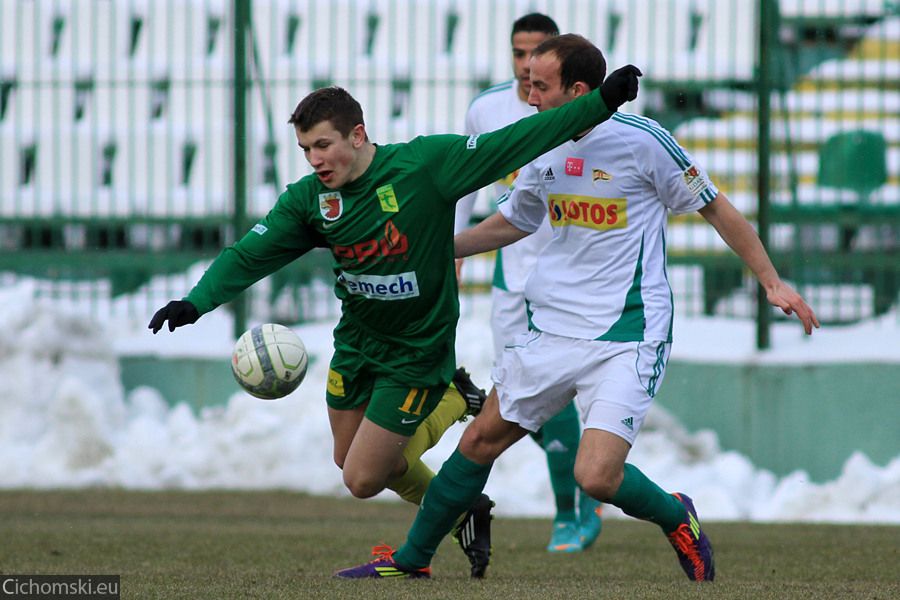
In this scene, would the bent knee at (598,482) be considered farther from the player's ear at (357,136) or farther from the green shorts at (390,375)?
the player's ear at (357,136)

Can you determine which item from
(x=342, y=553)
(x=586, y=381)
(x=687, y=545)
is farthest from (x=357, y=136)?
(x=342, y=553)

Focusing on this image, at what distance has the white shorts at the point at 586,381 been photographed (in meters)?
3.98

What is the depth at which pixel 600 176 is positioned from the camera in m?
4.14

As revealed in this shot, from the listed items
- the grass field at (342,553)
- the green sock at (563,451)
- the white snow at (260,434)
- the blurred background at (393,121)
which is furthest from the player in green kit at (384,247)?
the blurred background at (393,121)

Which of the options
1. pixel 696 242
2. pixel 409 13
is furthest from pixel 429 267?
pixel 409 13

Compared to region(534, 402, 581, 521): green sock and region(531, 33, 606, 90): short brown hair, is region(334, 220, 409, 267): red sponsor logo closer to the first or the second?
region(531, 33, 606, 90): short brown hair

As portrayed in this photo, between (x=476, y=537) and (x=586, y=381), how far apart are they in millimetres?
805

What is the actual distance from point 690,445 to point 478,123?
292cm

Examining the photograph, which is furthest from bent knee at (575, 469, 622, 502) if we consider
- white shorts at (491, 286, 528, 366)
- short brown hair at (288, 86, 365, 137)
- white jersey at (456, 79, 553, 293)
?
white jersey at (456, 79, 553, 293)

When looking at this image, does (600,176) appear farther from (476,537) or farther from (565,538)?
(565,538)

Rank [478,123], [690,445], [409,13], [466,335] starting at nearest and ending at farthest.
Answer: [478,123]
[690,445]
[466,335]
[409,13]

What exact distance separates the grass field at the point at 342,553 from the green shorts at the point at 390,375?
0.62 meters

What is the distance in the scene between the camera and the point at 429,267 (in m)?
4.22

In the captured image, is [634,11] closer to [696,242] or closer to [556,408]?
[696,242]
